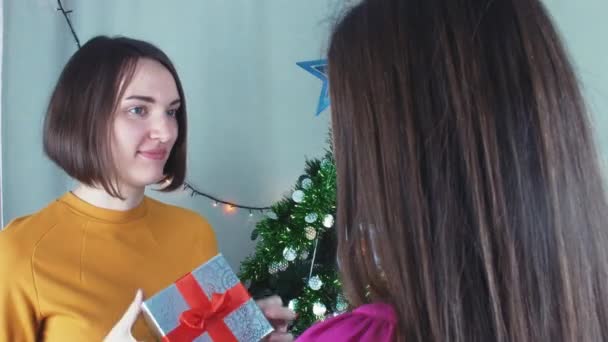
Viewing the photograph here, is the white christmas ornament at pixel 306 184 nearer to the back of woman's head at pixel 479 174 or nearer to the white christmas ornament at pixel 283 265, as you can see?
the white christmas ornament at pixel 283 265

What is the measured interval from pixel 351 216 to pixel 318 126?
3.78ft

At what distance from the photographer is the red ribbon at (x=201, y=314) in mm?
737

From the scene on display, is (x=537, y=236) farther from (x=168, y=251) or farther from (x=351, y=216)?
(x=168, y=251)

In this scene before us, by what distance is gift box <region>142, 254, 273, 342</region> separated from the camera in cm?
73

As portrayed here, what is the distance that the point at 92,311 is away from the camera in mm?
873

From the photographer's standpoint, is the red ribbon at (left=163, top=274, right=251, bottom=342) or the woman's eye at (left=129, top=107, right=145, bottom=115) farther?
the woman's eye at (left=129, top=107, right=145, bottom=115)

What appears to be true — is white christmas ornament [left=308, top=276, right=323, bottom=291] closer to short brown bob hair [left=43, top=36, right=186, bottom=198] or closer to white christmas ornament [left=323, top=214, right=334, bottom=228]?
white christmas ornament [left=323, top=214, right=334, bottom=228]

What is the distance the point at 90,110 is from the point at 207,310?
451 mm

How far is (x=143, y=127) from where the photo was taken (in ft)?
3.19

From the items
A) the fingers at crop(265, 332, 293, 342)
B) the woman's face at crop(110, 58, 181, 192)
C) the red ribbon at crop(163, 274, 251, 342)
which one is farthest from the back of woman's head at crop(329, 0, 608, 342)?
the woman's face at crop(110, 58, 181, 192)

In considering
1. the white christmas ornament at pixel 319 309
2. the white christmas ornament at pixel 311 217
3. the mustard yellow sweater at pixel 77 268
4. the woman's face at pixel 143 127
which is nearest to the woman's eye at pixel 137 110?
the woman's face at pixel 143 127

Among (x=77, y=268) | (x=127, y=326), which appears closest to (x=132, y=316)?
(x=127, y=326)

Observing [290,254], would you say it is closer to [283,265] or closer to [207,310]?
[283,265]

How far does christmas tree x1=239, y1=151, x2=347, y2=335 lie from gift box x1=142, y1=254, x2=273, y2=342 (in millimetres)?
380
